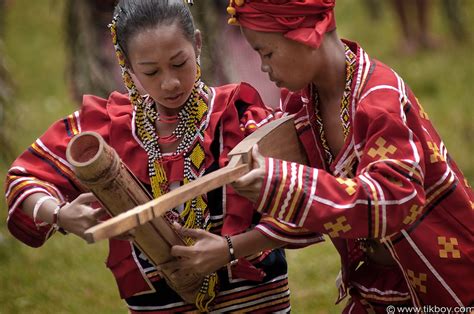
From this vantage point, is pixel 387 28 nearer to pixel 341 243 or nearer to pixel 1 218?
pixel 1 218

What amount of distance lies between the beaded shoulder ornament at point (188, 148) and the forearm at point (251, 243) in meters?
0.21

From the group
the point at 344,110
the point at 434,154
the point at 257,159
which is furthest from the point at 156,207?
the point at 434,154

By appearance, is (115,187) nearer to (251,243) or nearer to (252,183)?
(252,183)

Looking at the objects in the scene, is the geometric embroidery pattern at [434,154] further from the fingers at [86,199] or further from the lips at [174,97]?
the fingers at [86,199]

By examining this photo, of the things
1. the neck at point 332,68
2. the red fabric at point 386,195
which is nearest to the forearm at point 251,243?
the red fabric at point 386,195

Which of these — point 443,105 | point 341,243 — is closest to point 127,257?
point 341,243

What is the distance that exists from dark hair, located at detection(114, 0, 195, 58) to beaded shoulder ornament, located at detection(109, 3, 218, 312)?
0.06m

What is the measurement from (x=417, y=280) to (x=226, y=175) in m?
0.90

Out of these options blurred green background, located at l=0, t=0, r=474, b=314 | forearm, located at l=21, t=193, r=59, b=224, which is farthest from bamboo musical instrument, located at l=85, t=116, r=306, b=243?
blurred green background, located at l=0, t=0, r=474, b=314

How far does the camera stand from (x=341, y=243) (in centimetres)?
370

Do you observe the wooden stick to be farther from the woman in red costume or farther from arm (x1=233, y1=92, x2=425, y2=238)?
the woman in red costume

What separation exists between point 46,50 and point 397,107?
40.8 ft

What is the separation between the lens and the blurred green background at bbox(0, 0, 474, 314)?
584 centimetres

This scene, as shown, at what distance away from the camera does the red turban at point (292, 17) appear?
10.6ft
